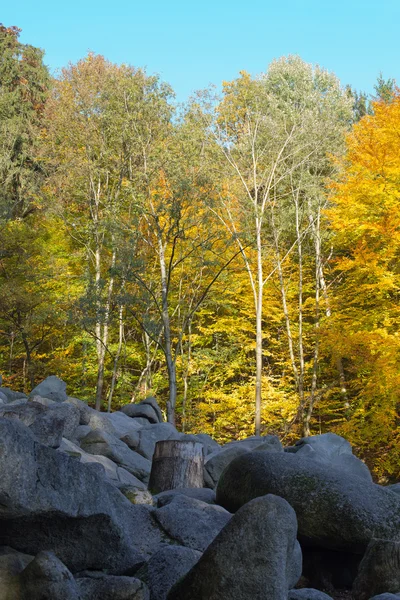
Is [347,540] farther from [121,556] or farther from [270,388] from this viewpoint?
[270,388]

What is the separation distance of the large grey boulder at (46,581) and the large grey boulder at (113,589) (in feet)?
0.61

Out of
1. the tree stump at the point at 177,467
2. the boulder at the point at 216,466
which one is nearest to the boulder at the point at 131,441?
the boulder at the point at 216,466

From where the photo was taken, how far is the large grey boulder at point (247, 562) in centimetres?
380

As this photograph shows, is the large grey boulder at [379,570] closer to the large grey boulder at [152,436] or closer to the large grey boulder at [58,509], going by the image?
the large grey boulder at [58,509]

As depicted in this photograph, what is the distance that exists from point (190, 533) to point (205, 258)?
16.6 m

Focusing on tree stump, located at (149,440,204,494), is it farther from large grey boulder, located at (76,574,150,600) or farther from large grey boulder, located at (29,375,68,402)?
large grey boulder, located at (29,375,68,402)

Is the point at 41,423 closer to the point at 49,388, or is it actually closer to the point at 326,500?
the point at 326,500

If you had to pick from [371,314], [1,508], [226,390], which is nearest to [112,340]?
[226,390]

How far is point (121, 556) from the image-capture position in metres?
4.30

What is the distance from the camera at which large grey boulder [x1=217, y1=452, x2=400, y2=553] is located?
5.41 meters

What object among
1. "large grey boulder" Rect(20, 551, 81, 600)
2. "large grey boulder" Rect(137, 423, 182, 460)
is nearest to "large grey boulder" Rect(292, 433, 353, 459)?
"large grey boulder" Rect(137, 423, 182, 460)

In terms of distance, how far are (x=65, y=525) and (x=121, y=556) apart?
1.76ft

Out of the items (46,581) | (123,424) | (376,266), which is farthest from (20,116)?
(46,581)

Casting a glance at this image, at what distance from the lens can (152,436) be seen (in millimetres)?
10695
